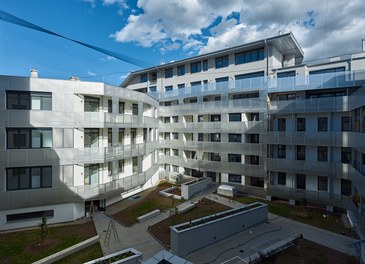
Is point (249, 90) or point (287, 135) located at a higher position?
point (249, 90)

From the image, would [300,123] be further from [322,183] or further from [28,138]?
[28,138]

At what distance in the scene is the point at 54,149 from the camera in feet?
60.0

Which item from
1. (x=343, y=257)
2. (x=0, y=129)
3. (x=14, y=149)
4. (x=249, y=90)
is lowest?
(x=343, y=257)

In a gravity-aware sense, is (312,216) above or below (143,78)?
below

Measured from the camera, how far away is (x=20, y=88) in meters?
17.2

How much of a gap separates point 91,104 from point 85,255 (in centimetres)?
1269

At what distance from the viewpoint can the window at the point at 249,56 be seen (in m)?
27.1

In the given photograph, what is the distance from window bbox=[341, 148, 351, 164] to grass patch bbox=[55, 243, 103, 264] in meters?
22.0

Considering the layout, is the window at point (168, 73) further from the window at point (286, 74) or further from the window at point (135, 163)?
the window at point (286, 74)

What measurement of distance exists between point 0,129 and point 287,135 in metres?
25.3

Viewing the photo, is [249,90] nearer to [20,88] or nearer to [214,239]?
[214,239]

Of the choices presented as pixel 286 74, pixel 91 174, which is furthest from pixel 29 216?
pixel 286 74

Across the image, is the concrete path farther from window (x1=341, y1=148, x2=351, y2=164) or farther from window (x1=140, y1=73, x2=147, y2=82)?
window (x1=140, y1=73, x2=147, y2=82)

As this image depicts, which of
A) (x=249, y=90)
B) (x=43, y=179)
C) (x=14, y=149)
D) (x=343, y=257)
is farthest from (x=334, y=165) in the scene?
(x=14, y=149)
